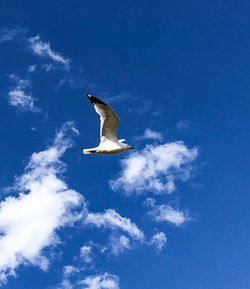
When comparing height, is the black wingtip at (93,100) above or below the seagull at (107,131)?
above

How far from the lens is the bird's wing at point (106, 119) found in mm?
39500

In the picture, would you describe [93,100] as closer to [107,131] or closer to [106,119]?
[106,119]

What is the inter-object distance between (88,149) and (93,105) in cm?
234

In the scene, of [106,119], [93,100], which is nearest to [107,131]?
[106,119]

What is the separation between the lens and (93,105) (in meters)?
39.6

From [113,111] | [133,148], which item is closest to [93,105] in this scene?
[113,111]

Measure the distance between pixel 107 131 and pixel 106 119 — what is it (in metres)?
0.79

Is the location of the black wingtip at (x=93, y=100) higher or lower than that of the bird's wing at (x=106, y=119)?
higher

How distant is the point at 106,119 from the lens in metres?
39.8

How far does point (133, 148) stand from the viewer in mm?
41750

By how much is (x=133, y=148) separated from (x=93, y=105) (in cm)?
362

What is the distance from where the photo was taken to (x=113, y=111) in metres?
39.5

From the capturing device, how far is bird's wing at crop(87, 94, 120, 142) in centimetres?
3950

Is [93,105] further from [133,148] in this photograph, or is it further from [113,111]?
[133,148]
